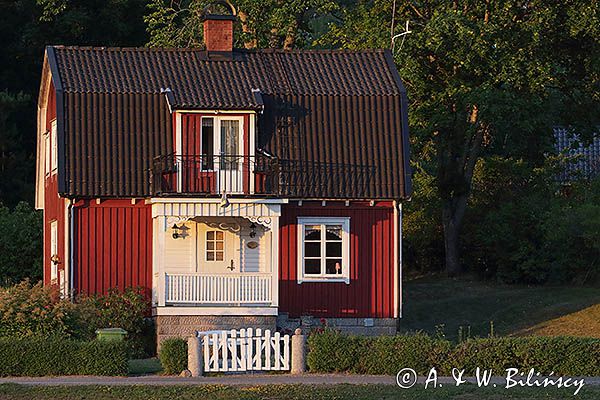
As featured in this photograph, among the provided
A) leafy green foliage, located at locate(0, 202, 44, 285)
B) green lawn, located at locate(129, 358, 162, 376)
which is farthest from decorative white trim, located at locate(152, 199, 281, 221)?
leafy green foliage, located at locate(0, 202, 44, 285)

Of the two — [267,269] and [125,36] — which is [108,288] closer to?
[267,269]

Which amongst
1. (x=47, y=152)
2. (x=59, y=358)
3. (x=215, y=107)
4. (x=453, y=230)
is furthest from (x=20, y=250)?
(x=59, y=358)

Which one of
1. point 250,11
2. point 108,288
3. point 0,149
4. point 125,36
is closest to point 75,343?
point 108,288

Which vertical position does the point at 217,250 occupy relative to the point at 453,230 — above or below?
below

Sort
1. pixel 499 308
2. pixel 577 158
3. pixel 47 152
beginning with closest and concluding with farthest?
pixel 47 152
pixel 499 308
pixel 577 158

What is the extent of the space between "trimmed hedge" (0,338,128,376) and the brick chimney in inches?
532

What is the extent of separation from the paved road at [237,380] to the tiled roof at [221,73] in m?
10.8

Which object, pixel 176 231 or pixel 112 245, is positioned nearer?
pixel 112 245

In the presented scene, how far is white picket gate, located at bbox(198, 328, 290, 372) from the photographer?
26.6 metres

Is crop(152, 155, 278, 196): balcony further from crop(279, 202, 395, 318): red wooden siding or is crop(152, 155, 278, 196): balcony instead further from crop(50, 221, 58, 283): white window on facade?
crop(50, 221, 58, 283): white window on facade

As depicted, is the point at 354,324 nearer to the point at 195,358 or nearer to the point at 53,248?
the point at 53,248

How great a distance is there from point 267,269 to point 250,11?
560 inches

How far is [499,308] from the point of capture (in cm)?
4281

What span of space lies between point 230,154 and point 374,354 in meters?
10.3
